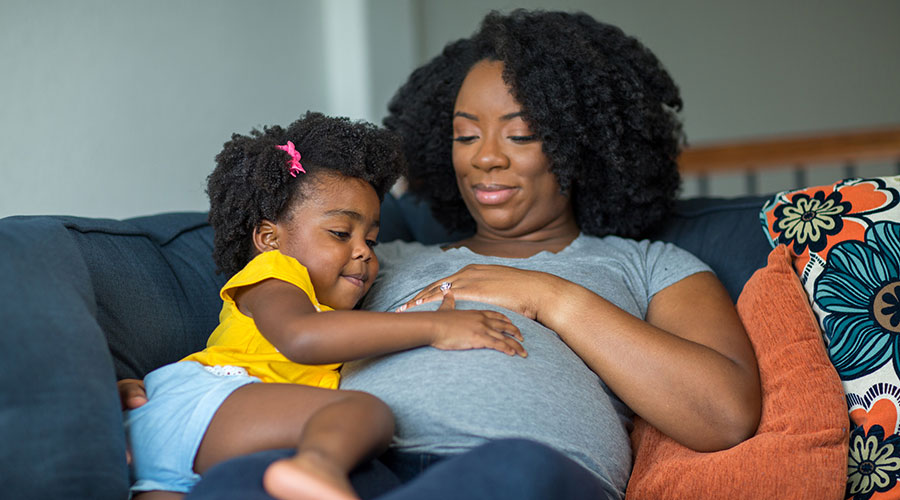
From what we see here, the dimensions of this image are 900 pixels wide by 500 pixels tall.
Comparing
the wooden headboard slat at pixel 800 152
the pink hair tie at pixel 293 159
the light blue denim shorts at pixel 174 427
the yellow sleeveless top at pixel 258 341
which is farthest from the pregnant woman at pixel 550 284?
the wooden headboard slat at pixel 800 152

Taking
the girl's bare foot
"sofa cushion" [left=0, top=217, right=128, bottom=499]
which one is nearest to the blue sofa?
"sofa cushion" [left=0, top=217, right=128, bottom=499]

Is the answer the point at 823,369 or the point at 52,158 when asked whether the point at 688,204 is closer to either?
the point at 823,369

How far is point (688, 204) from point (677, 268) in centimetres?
51

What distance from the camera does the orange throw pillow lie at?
52.0 inches

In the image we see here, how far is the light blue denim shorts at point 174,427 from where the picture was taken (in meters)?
1.22

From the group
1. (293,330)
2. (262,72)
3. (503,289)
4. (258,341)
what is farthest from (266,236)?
(262,72)

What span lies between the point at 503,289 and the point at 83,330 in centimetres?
76

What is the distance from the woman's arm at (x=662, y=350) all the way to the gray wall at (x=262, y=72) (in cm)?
115

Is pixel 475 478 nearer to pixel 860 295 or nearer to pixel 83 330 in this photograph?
pixel 83 330

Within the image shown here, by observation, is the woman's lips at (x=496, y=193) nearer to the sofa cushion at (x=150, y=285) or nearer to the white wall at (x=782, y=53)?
the sofa cushion at (x=150, y=285)

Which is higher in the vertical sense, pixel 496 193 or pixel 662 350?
pixel 496 193

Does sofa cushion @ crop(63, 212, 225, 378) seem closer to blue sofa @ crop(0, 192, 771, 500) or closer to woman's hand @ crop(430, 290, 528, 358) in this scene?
blue sofa @ crop(0, 192, 771, 500)

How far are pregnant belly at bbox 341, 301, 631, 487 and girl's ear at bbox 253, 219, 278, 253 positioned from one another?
32 cm

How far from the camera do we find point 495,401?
50.1 inches
